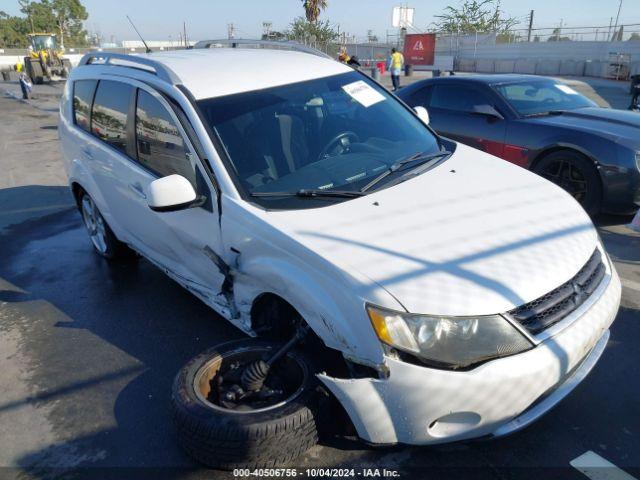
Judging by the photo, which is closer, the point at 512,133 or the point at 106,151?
the point at 106,151

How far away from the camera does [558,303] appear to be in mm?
2336

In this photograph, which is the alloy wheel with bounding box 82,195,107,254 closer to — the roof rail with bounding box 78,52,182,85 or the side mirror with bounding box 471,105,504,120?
the roof rail with bounding box 78,52,182,85

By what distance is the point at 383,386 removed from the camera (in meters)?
2.13

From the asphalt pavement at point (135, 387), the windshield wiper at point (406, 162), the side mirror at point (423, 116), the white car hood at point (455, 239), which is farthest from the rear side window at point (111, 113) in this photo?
the side mirror at point (423, 116)

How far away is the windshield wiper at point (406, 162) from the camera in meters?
3.02

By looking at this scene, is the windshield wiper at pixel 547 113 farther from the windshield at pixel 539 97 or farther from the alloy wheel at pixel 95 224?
the alloy wheel at pixel 95 224

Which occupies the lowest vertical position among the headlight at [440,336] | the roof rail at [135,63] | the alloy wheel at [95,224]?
the alloy wheel at [95,224]

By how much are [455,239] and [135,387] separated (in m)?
2.13

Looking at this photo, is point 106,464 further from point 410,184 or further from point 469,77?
point 469,77

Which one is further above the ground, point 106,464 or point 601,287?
point 601,287

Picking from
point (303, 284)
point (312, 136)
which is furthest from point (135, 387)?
point (312, 136)

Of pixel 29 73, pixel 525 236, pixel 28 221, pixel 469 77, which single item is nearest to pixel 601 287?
pixel 525 236

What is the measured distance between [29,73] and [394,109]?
32.3 meters

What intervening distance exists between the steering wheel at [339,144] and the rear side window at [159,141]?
828mm
